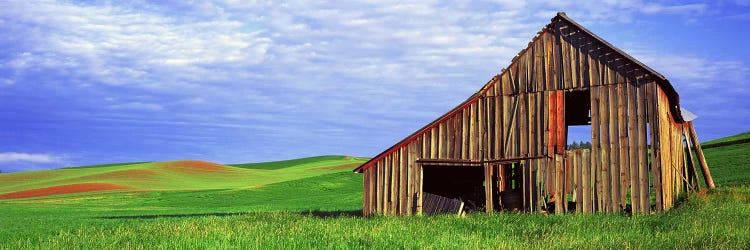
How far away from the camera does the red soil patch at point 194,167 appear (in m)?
84.2

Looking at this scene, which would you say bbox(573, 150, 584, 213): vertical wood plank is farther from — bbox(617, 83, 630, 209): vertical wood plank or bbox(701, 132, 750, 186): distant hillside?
bbox(701, 132, 750, 186): distant hillside

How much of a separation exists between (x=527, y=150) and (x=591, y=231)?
7.28 metres

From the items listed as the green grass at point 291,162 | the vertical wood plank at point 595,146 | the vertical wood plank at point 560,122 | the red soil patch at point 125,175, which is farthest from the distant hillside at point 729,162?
the green grass at point 291,162

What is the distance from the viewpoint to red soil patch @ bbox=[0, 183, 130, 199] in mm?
64812

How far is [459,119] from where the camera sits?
27.1 metres

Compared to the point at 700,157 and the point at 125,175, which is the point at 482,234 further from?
the point at 125,175

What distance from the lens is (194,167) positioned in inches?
3396

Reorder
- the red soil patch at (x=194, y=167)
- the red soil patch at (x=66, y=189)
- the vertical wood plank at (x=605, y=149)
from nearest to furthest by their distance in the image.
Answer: the vertical wood plank at (x=605, y=149)
the red soil patch at (x=66, y=189)
the red soil patch at (x=194, y=167)

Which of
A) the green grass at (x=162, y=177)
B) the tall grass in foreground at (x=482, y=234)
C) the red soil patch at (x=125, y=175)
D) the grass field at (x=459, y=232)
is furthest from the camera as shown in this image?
→ the red soil patch at (x=125, y=175)

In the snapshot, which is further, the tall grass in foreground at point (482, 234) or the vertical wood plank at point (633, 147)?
the vertical wood plank at point (633, 147)

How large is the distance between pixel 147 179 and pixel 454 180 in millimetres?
49536

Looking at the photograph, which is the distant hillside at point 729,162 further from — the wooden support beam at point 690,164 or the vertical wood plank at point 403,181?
the vertical wood plank at point 403,181

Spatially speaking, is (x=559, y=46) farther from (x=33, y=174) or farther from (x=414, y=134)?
(x=33, y=174)

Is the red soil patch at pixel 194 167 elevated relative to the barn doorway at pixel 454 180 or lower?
elevated
